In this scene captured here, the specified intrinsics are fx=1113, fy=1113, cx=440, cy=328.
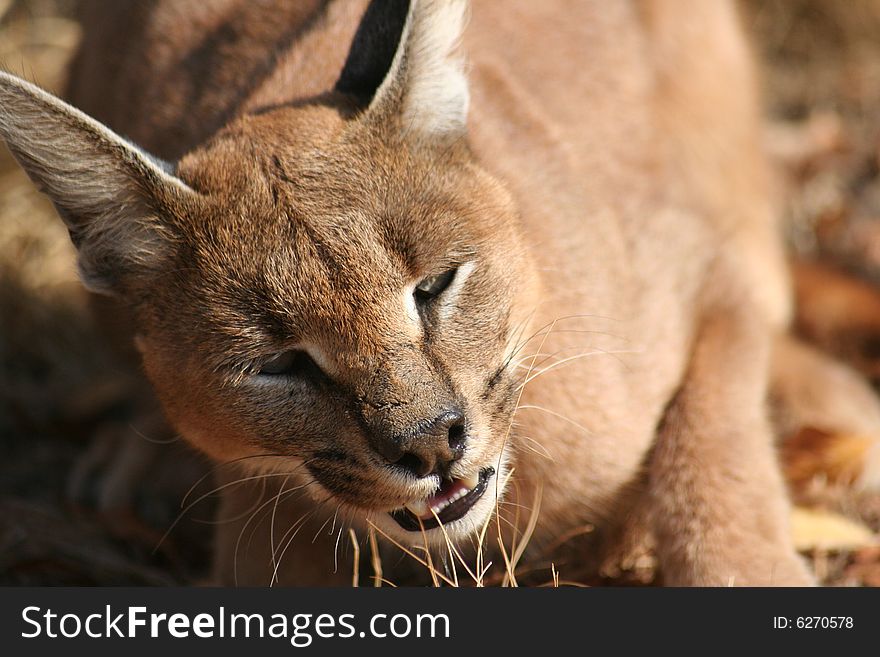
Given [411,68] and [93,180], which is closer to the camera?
[93,180]

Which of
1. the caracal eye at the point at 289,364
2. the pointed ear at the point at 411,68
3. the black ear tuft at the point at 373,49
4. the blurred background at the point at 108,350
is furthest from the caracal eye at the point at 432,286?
the blurred background at the point at 108,350

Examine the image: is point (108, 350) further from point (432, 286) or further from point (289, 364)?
point (432, 286)

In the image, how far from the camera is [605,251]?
12.1 feet

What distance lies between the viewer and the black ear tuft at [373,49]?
314cm

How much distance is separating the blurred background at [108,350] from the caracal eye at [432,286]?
1.30m

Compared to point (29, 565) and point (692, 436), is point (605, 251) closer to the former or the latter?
point (692, 436)

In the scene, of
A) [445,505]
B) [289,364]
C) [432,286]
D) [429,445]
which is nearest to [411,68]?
[432,286]

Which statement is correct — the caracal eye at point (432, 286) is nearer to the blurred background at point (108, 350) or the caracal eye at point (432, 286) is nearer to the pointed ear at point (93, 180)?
the pointed ear at point (93, 180)

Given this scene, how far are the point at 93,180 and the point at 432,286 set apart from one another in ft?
3.07

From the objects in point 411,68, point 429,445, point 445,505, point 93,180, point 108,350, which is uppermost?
point 411,68

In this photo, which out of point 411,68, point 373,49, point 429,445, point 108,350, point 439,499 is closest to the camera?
point 429,445

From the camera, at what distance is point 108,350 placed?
5.26 meters

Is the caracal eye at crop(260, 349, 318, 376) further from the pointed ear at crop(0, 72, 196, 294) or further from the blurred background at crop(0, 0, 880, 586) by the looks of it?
the blurred background at crop(0, 0, 880, 586)

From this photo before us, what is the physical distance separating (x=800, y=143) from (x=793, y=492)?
2746 mm
